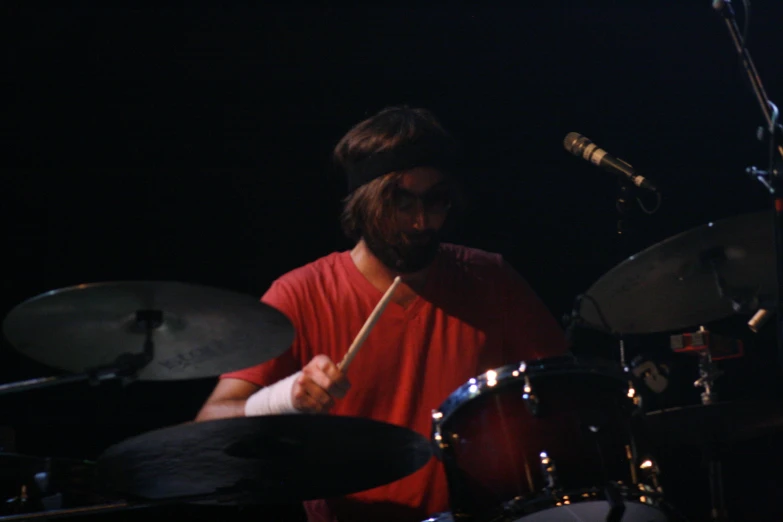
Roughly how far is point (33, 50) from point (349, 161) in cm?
136

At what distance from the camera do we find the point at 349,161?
9.33ft

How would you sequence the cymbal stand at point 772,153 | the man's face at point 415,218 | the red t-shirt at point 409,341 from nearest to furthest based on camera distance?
the cymbal stand at point 772,153 < the red t-shirt at point 409,341 < the man's face at point 415,218

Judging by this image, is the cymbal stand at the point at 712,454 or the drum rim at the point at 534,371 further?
the cymbal stand at the point at 712,454

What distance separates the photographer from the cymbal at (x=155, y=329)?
1718 mm

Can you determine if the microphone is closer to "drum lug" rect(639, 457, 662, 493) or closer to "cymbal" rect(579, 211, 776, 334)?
"cymbal" rect(579, 211, 776, 334)

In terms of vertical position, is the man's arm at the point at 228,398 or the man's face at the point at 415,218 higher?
the man's face at the point at 415,218

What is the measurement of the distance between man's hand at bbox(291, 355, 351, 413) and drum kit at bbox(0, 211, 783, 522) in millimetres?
81

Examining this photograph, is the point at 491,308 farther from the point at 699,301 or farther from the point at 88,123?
the point at 88,123

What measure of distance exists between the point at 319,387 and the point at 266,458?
201mm

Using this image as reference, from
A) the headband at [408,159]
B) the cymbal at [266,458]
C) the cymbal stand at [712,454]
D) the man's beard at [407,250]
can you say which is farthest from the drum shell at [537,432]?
the headband at [408,159]

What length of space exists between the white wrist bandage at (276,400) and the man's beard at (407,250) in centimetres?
79

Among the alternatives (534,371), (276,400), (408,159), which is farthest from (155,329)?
(408,159)

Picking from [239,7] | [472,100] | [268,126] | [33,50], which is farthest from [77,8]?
[472,100]

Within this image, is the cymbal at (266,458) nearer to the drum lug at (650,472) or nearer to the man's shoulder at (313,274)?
the drum lug at (650,472)
